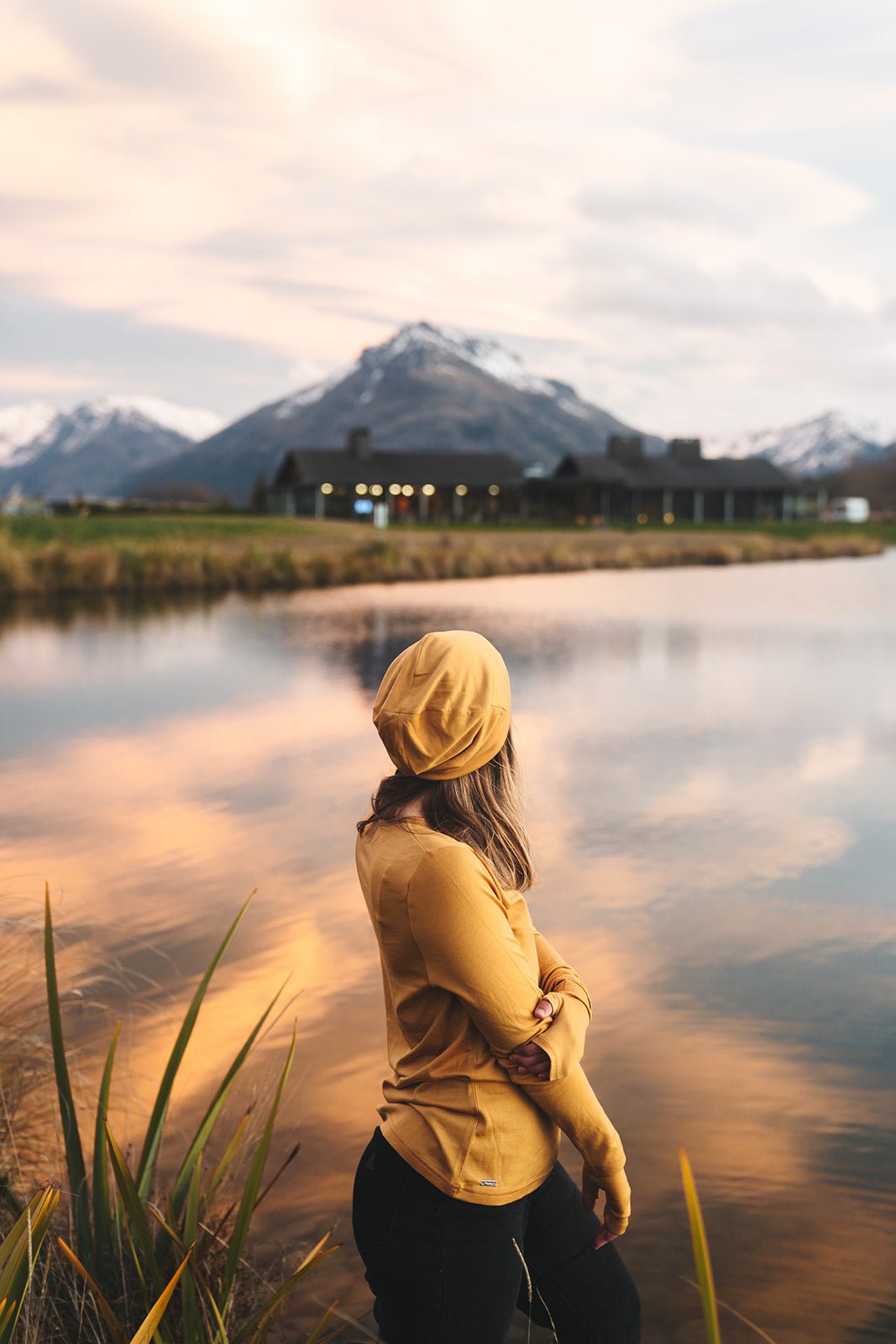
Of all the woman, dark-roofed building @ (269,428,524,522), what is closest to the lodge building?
dark-roofed building @ (269,428,524,522)

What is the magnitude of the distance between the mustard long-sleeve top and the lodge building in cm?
6577

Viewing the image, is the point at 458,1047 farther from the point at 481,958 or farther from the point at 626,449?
the point at 626,449

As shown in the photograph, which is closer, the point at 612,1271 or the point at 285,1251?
the point at 612,1271

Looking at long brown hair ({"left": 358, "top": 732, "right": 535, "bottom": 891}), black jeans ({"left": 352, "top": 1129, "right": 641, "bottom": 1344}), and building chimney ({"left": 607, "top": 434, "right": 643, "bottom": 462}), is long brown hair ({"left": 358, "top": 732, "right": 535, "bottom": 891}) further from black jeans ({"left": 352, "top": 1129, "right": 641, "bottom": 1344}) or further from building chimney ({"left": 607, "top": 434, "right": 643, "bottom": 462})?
building chimney ({"left": 607, "top": 434, "right": 643, "bottom": 462})

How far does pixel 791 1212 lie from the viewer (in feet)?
10.4

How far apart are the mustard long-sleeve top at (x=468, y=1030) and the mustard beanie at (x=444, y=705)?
4.8 inches

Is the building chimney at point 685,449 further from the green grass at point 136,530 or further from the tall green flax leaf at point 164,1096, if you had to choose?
the tall green flax leaf at point 164,1096

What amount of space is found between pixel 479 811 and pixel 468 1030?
351mm

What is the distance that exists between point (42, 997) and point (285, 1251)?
1.28 metres

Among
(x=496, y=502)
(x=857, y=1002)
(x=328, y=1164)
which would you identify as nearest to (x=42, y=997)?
(x=328, y=1164)

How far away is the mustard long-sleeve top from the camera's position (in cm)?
178

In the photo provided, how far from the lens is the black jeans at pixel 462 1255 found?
1.84m

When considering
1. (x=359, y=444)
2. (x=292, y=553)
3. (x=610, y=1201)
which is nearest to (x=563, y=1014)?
(x=610, y=1201)

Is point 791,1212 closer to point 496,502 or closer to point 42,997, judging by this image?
point 42,997
